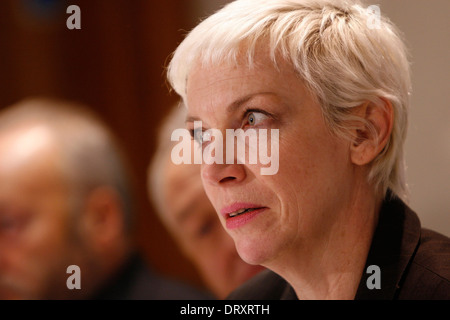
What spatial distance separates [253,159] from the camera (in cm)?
103

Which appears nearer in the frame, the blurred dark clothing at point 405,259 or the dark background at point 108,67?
the blurred dark clothing at point 405,259

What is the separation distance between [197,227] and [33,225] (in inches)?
20.4

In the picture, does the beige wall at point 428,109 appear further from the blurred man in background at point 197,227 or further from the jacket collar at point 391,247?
the blurred man in background at point 197,227

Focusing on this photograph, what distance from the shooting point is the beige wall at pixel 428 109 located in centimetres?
134

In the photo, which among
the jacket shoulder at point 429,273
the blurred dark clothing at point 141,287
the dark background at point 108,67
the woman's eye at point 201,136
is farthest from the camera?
the dark background at point 108,67

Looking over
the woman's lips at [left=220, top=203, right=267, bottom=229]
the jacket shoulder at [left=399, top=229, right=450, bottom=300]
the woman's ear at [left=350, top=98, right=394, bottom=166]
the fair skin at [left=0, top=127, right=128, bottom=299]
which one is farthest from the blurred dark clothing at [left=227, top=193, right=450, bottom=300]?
the fair skin at [left=0, top=127, right=128, bottom=299]

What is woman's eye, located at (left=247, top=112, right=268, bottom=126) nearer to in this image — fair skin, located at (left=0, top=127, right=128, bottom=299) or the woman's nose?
the woman's nose

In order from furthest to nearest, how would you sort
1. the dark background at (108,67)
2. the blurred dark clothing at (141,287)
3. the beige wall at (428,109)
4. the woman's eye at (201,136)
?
the dark background at (108,67) < the blurred dark clothing at (141,287) < the beige wall at (428,109) < the woman's eye at (201,136)

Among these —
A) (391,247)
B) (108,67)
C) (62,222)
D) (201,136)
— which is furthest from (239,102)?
(108,67)

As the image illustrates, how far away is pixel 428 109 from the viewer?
137 centimetres

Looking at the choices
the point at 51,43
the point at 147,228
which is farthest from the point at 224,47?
the point at 51,43

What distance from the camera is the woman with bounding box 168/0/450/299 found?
1007mm

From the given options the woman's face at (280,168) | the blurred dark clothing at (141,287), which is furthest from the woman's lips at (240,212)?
the blurred dark clothing at (141,287)

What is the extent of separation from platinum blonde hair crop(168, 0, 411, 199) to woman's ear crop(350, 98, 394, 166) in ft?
0.06
